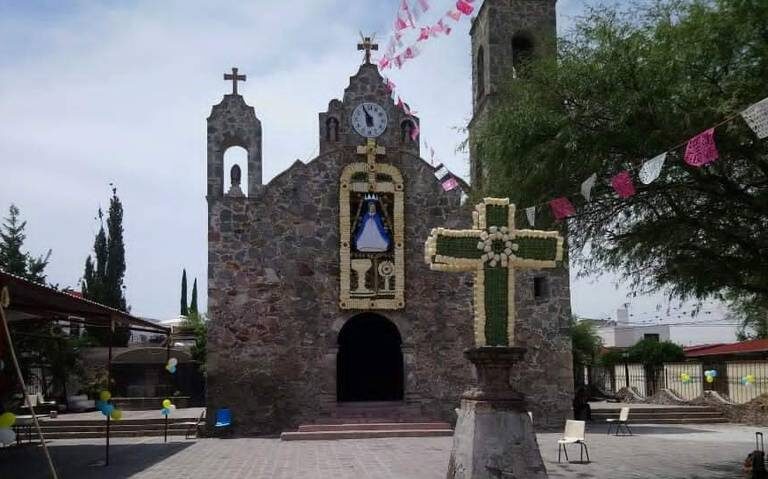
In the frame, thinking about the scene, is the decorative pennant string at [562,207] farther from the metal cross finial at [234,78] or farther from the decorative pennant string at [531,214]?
the metal cross finial at [234,78]

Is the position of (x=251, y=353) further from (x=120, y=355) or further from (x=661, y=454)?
(x=120, y=355)

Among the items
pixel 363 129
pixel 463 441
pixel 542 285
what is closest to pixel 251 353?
pixel 363 129

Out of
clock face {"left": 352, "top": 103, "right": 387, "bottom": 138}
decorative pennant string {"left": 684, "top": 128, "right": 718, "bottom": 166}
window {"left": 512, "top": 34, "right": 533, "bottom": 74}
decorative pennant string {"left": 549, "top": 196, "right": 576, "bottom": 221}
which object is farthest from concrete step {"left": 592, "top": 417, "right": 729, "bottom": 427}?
decorative pennant string {"left": 684, "top": 128, "right": 718, "bottom": 166}

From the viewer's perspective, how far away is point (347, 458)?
46.6 feet

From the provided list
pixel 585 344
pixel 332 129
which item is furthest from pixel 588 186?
pixel 585 344

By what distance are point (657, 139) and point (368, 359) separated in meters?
13.7

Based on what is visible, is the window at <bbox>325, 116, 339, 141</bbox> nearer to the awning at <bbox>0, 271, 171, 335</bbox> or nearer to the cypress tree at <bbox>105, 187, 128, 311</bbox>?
the awning at <bbox>0, 271, 171, 335</bbox>

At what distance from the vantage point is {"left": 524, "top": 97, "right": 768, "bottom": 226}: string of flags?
303 inches

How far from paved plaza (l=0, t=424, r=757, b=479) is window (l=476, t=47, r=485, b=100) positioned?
9.66 m

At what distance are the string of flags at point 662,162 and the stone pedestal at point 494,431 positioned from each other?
8.58 ft

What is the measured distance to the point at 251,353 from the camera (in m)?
19.4

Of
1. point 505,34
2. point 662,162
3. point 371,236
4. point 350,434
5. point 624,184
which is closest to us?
point 662,162

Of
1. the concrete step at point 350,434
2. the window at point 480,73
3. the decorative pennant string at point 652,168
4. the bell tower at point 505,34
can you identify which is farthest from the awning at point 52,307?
the window at point 480,73

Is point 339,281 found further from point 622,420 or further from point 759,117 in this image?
point 759,117
